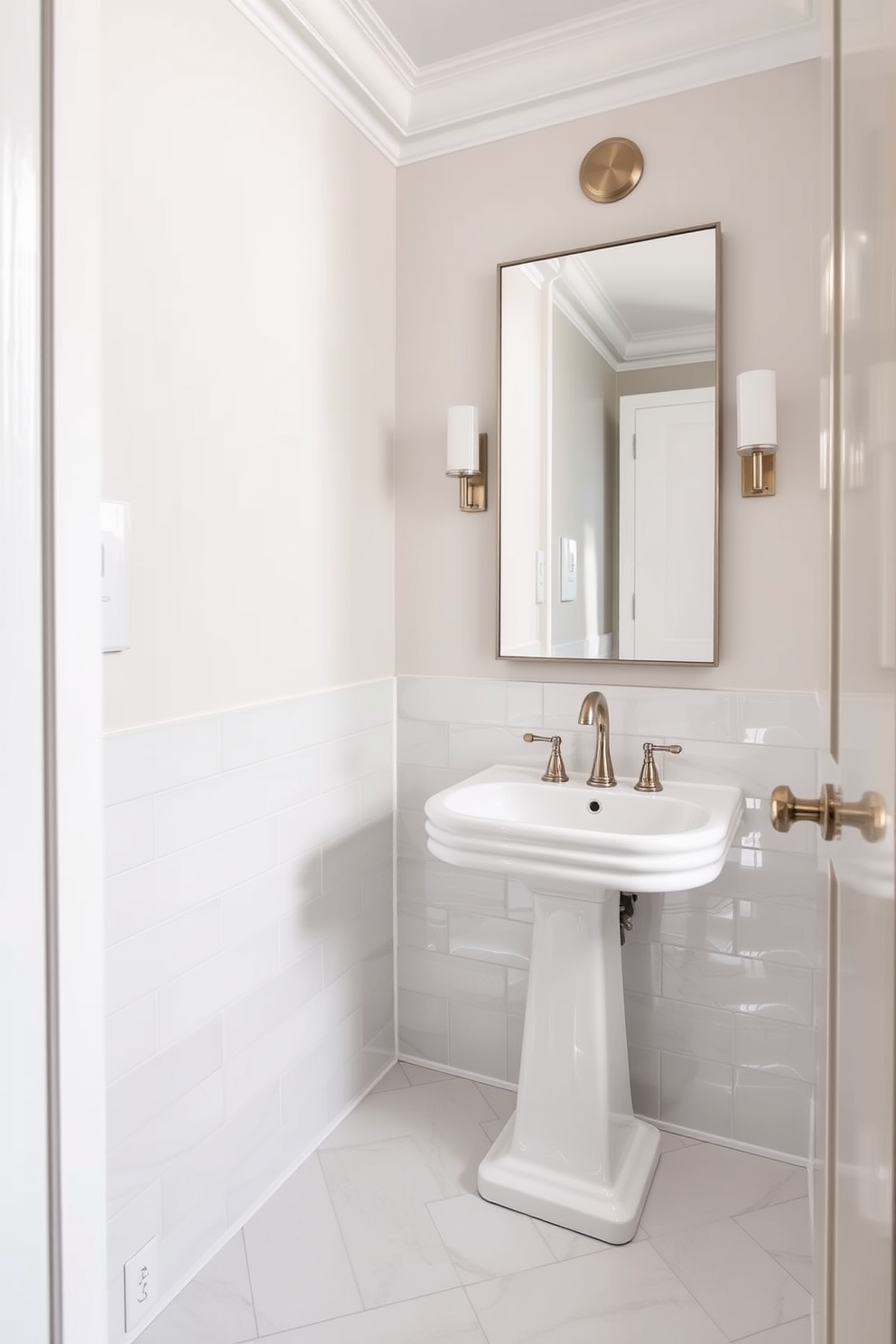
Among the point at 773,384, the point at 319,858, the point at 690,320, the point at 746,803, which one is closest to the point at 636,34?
the point at 690,320

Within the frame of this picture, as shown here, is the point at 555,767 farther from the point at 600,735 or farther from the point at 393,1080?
the point at 393,1080

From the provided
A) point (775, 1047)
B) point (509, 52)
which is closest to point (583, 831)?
point (775, 1047)

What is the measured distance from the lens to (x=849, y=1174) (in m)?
0.57

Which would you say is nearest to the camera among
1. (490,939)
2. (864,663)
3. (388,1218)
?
(864,663)

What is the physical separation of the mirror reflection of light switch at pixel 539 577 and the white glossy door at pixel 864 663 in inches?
49.7

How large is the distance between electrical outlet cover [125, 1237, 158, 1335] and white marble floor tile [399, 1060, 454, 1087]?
819 mm

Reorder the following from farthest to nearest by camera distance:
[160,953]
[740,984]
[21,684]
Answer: [740,984] → [160,953] → [21,684]

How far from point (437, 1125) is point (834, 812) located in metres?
1.61

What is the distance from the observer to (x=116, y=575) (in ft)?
4.27

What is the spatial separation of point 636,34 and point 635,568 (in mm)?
1163

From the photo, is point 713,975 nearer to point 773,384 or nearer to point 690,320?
point 773,384

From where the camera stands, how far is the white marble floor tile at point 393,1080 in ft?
6.88

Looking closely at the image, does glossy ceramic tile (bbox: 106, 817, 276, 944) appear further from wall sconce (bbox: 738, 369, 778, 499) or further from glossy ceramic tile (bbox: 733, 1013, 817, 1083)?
wall sconce (bbox: 738, 369, 778, 499)

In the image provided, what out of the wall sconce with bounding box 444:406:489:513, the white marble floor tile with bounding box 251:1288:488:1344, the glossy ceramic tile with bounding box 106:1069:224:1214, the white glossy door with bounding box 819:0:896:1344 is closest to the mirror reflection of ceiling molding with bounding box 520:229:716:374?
the wall sconce with bounding box 444:406:489:513
